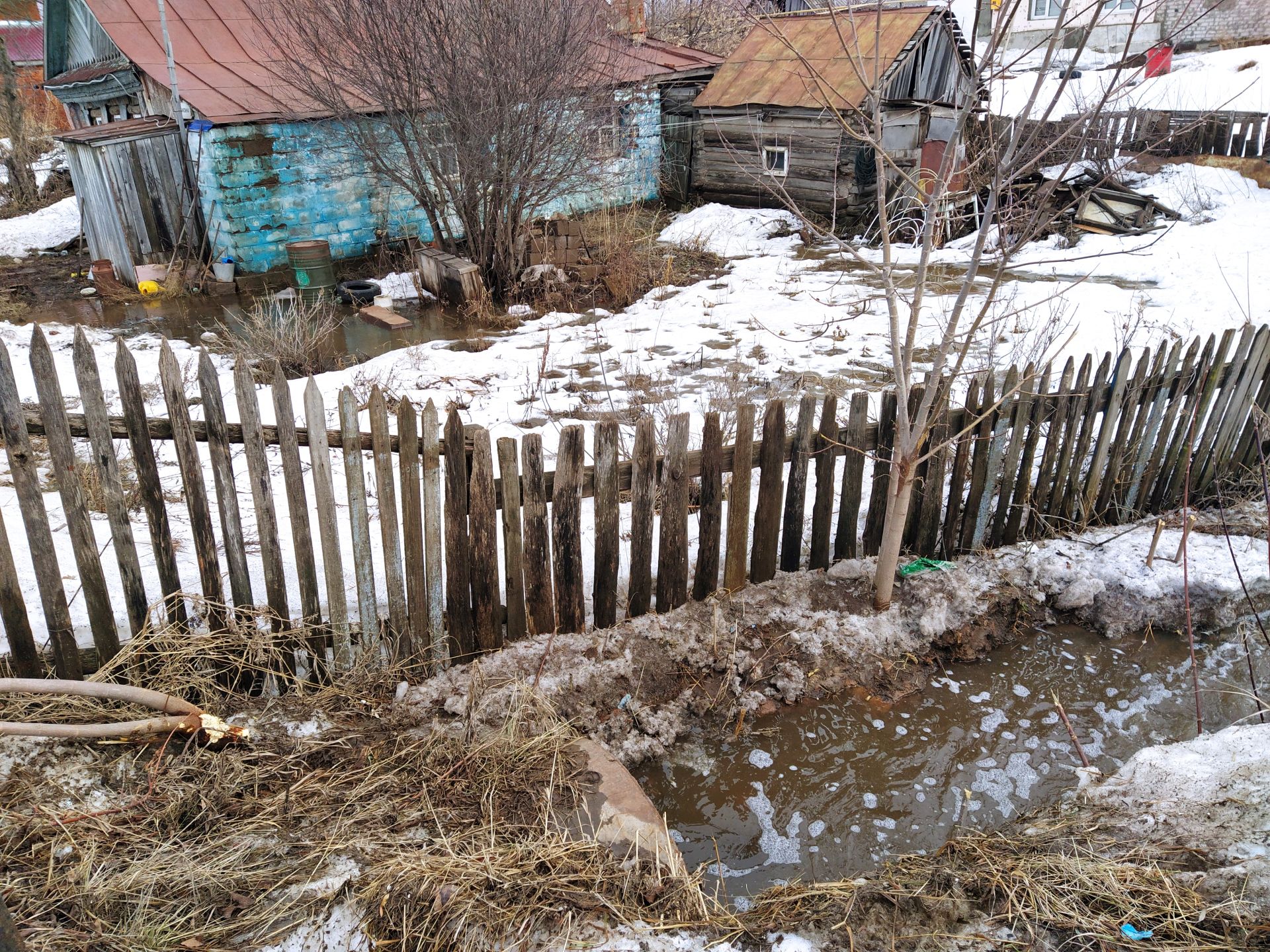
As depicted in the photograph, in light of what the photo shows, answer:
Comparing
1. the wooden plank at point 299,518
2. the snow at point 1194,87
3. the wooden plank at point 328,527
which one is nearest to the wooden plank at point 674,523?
the wooden plank at point 328,527

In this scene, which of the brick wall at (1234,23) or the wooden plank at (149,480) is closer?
the wooden plank at (149,480)

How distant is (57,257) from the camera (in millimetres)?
13234

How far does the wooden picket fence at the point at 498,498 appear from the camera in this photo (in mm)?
3012

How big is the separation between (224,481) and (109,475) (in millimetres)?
390

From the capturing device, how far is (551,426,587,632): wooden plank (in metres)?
3.34

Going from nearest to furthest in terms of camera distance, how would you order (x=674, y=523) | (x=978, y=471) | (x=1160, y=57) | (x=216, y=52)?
(x=1160, y=57)
(x=674, y=523)
(x=978, y=471)
(x=216, y=52)

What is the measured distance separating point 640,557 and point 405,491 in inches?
42.9

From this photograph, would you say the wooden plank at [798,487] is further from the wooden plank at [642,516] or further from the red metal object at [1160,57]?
the red metal object at [1160,57]

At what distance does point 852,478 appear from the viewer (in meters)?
4.06

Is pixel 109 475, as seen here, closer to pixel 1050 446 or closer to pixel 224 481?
pixel 224 481

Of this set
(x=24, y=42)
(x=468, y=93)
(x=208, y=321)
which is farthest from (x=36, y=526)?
(x=24, y=42)

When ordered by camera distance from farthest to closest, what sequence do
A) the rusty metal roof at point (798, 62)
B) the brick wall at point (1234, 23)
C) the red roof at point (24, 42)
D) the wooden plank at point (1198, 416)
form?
the red roof at point (24, 42) < the brick wall at point (1234, 23) < the rusty metal roof at point (798, 62) < the wooden plank at point (1198, 416)

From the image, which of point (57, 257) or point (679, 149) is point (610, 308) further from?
point (57, 257)

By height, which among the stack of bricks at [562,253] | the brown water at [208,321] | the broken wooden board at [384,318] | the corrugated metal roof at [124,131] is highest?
the corrugated metal roof at [124,131]
